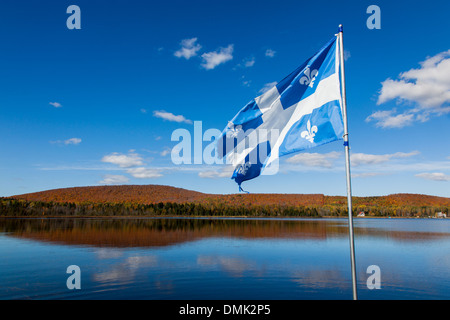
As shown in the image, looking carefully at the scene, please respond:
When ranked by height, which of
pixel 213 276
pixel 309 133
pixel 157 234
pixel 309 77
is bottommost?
pixel 157 234

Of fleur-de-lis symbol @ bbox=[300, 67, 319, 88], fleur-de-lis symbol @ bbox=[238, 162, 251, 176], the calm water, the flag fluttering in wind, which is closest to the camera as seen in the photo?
the flag fluttering in wind

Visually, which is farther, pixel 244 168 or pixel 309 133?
pixel 244 168

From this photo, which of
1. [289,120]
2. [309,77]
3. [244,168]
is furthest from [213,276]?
[309,77]

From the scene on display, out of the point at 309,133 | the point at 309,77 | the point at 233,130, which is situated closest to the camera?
the point at 309,133

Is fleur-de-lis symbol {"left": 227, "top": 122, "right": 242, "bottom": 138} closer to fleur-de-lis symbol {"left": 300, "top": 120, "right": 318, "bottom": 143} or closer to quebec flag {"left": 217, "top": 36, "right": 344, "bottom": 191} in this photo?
quebec flag {"left": 217, "top": 36, "right": 344, "bottom": 191}

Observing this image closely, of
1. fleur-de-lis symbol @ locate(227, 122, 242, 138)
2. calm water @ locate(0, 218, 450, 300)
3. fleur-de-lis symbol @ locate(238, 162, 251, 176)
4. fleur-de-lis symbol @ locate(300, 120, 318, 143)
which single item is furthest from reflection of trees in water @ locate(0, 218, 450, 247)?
fleur-de-lis symbol @ locate(300, 120, 318, 143)

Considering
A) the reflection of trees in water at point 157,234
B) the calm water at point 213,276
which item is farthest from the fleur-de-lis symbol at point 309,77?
the reflection of trees in water at point 157,234

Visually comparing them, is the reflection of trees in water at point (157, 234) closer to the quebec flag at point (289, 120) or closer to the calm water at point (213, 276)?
the calm water at point (213, 276)

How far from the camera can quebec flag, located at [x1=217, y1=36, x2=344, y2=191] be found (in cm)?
963

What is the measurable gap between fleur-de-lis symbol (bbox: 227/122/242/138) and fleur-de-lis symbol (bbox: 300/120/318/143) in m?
2.20

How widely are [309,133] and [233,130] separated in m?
2.59

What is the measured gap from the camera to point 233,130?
11.1m

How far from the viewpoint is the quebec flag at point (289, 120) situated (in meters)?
9.63

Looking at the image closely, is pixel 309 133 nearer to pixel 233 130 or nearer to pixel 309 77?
pixel 309 77
